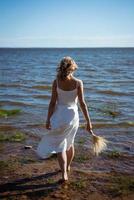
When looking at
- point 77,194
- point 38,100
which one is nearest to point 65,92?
point 77,194

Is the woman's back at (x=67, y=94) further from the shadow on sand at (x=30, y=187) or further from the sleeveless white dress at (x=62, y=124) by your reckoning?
the shadow on sand at (x=30, y=187)

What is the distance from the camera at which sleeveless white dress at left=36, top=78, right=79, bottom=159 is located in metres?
5.79

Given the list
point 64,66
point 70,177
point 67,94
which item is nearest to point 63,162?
point 70,177

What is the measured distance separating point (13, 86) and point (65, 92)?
627 inches

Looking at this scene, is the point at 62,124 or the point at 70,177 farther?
the point at 70,177

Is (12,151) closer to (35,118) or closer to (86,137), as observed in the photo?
(86,137)

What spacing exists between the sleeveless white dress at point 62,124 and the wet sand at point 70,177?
1.95 feet

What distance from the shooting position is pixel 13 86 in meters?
21.3

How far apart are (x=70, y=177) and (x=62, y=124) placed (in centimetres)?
108

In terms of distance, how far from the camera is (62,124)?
578 centimetres

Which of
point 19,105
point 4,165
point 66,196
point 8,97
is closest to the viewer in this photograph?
point 66,196

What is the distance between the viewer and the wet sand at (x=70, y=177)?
552cm

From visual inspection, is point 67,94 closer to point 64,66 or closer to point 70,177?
point 64,66

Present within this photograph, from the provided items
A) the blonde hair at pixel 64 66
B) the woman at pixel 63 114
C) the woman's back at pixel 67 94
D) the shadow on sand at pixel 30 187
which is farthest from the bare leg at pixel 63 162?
the blonde hair at pixel 64 66
